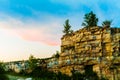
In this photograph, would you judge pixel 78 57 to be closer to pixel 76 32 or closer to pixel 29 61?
pixel 76 32

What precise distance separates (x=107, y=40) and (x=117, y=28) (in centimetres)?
199

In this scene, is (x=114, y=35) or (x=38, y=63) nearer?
(x=114, y=35)

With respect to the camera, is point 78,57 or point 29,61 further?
point 29,61

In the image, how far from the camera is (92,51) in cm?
3997

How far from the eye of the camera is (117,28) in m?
39.1

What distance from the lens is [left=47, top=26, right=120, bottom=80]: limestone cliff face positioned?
3844 cm

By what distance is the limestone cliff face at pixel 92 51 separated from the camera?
38.4m

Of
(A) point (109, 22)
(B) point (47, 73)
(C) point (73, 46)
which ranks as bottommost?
(B) point (47, 73)

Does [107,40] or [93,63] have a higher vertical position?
[107,40]

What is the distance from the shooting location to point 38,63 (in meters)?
44.2

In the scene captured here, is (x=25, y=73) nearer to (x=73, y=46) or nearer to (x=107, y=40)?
(x=73, y=46)

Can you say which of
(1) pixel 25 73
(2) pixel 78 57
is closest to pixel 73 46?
(2) pixel 78 57

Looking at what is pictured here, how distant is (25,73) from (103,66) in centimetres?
1185

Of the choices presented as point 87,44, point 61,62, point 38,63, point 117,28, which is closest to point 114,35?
point 117,28
